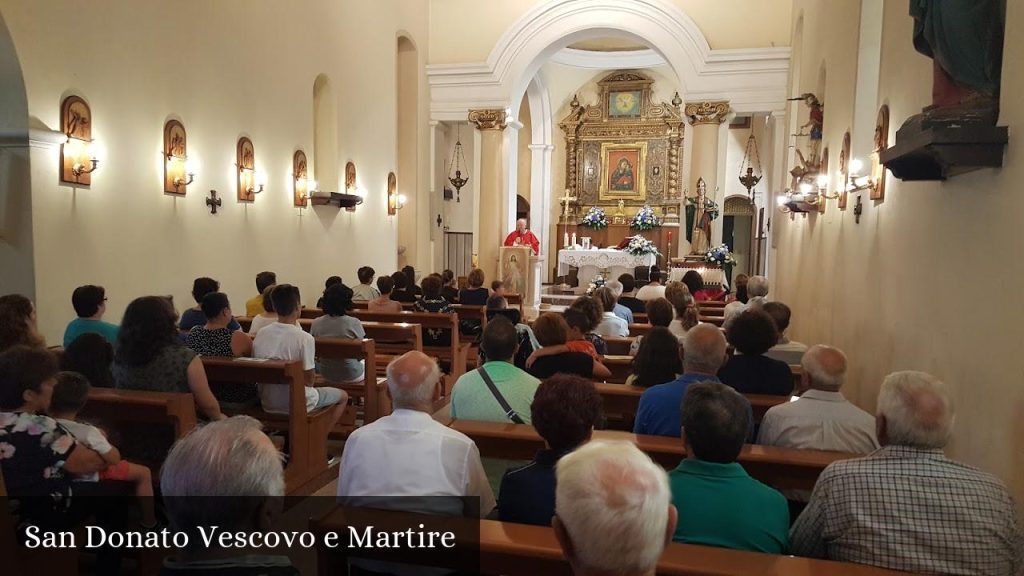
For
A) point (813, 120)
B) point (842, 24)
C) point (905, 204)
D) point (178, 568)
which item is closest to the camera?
point (178, 568)

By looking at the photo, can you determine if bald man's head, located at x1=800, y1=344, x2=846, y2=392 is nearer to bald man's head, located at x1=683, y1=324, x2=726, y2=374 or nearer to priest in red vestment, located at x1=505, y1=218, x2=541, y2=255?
bald man's head, located at x1=683, y1=324, x2=726, y2=374

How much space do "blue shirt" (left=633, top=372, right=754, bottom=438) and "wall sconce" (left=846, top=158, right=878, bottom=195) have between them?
10.3 ft

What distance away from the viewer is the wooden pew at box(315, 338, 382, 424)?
4.79 metres

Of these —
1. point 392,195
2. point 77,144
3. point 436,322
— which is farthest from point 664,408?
point 392,195

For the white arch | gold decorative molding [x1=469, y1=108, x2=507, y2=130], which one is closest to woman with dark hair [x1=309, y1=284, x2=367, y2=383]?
gold decorative molding [x1=469, y1=108, x2=507, y2=130]

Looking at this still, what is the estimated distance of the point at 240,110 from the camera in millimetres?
7789

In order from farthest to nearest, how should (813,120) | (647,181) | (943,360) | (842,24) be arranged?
(647,181)
(813,120)
(842,24)
(943,360)

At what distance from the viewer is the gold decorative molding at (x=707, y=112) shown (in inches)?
501

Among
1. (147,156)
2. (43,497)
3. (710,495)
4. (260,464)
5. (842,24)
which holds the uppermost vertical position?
(842,24)

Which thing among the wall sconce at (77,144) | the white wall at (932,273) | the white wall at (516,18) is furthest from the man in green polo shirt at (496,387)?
the white wall at (516,18)

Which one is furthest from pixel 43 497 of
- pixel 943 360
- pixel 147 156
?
pixel 147 156

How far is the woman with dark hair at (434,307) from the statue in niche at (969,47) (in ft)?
15.3

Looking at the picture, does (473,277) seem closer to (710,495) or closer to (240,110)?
(240,110)

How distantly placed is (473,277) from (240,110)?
3.29 meters
